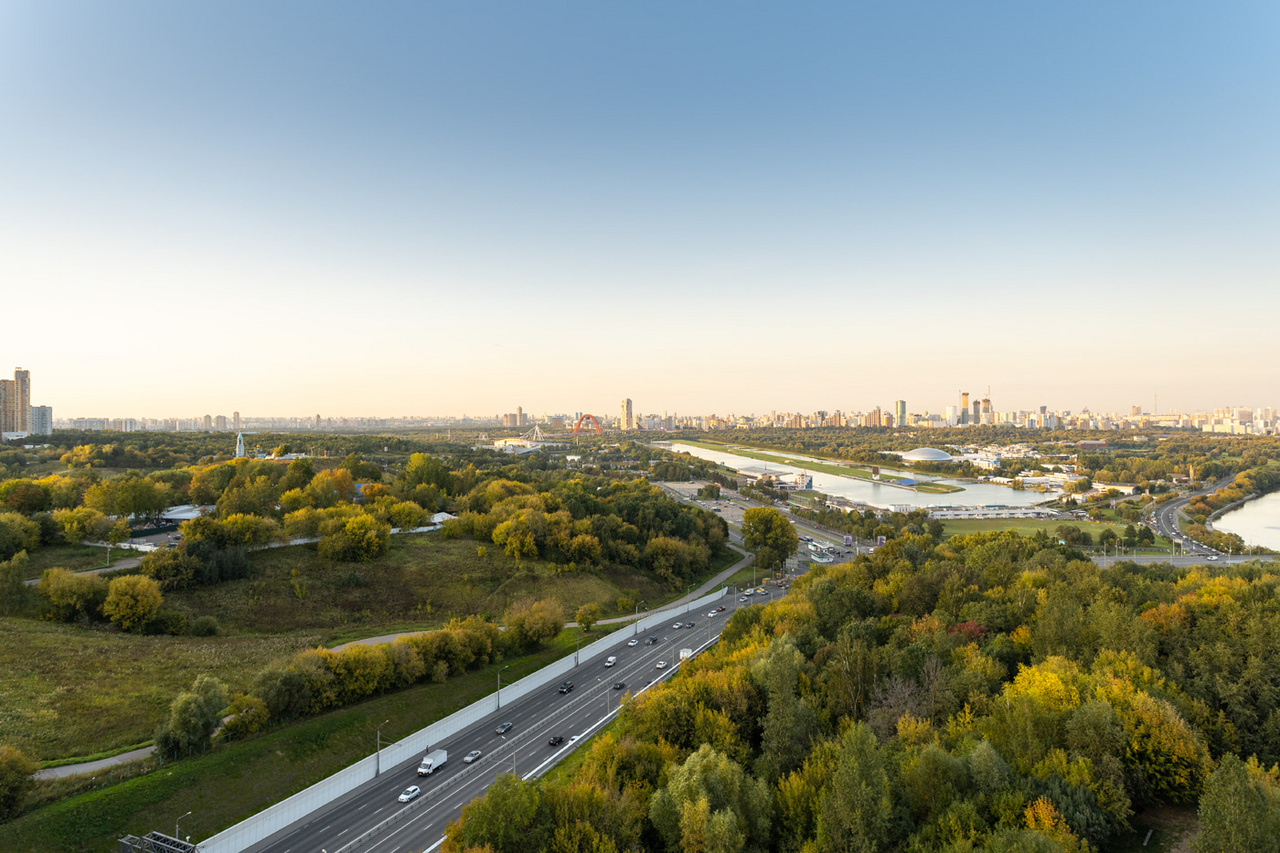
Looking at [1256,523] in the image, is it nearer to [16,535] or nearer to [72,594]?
[72,594]

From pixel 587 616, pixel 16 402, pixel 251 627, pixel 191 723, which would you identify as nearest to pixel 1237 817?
pixel 191 723

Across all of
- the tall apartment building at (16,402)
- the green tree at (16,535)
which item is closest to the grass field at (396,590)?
the green tree at (16,535)

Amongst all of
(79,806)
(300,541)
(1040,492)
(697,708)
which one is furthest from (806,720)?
(1040,492)

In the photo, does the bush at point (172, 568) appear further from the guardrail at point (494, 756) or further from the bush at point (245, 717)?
the guardrail at point (494, 756)

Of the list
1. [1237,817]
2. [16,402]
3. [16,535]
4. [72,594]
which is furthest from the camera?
[16,402]

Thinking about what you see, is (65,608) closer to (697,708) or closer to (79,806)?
(79,806)

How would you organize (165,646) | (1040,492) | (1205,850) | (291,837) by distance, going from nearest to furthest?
(1205,850) < (291,837) < (165,646) < (1040,492)
